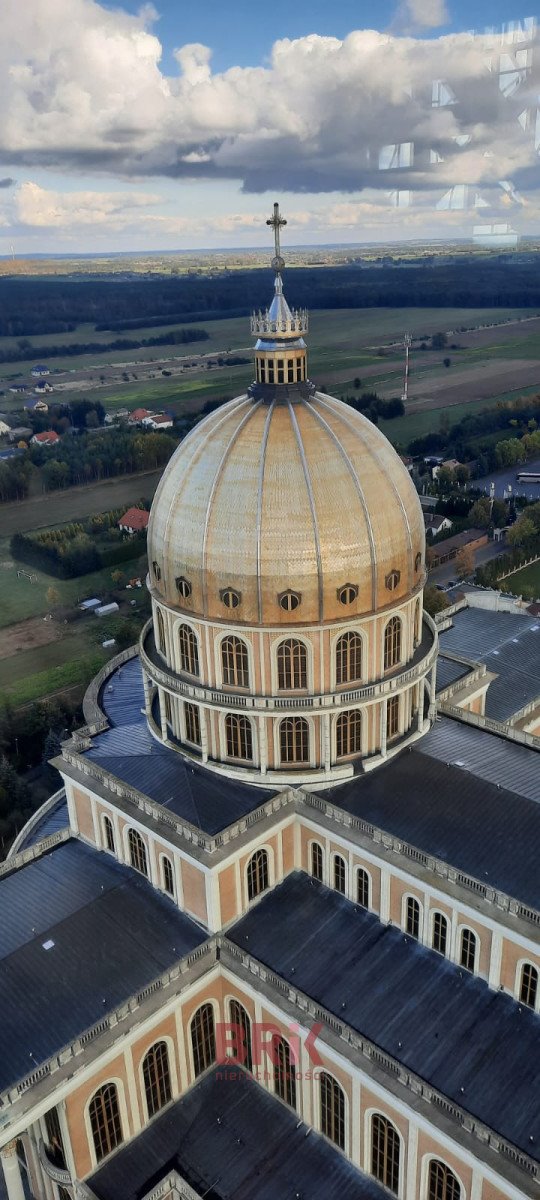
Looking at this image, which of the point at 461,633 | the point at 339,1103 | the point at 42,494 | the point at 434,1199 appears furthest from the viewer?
the point at 42,494

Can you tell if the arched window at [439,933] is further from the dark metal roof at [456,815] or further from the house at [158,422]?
the house at [158,422]

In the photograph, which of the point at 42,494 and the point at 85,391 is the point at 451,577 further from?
the point at 85,391

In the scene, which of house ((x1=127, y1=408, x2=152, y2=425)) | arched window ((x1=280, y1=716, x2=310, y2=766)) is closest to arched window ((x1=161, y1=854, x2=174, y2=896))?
arched window ((x1=280, y1=716, x2=310, y2=766))

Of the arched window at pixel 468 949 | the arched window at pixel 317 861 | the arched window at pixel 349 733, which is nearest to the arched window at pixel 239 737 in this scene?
the arched window at pixel 349 733

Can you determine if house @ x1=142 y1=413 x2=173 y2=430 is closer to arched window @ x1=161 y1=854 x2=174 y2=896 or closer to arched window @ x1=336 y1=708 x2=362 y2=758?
arched window @ x1=336 y1=708 x2=362 y2=758

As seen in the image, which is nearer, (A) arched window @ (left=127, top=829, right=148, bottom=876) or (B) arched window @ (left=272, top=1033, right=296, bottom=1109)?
(B) arched window @ (left=272, top=1033, right=296, bottom=1109)

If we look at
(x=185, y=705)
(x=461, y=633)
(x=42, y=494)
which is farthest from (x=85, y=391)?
(x=185, y=705)

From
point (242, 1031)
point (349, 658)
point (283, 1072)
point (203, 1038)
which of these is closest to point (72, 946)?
point (203, 1038)
